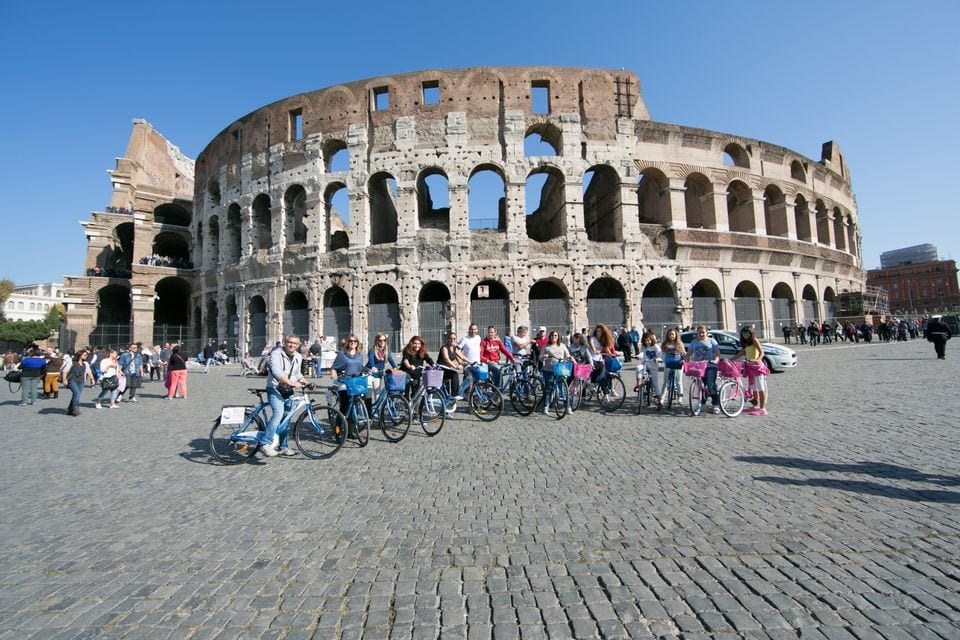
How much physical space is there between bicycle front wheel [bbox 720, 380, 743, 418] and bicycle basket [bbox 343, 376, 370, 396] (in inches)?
238

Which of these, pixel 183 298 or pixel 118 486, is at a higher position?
pixel 183 298

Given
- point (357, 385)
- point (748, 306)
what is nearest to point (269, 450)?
point (357, 385)

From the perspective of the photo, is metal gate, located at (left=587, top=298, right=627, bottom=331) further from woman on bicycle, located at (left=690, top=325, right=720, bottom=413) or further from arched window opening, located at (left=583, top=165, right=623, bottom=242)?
woman on bicycle, located at (left=690, top=325, right=720, bottom=413)

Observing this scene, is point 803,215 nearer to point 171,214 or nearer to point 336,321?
point 336,321

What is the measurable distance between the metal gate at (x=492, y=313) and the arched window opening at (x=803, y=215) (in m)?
19.5

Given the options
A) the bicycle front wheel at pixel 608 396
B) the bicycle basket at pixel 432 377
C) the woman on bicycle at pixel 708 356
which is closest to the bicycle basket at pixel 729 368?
the woman on bicycle at pixel 708 356

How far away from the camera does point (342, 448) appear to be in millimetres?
5883

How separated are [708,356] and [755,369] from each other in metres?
0.75

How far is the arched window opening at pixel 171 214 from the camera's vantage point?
3129 centimetres

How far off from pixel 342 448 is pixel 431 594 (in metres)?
3.84

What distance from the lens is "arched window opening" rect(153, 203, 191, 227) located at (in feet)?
103

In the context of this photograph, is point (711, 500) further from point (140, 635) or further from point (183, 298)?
point (183, 298)

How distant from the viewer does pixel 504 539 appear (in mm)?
3070

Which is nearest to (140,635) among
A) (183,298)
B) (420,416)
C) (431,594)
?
(431,594)
